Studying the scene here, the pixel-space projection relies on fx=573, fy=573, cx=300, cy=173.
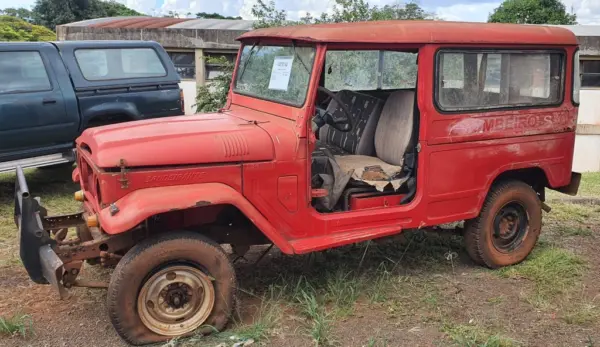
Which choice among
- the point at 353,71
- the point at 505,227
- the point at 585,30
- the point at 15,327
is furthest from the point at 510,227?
the point at 585,30

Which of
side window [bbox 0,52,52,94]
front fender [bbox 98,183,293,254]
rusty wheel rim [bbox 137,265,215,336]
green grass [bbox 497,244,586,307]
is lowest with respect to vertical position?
green grass [bbox 497,244,586,307]

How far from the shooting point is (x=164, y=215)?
385 centimetres

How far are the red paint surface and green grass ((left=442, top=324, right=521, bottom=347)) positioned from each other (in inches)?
33.5

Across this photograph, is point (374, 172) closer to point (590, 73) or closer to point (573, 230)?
point (573, 230)

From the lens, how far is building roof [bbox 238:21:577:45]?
3.98 metres

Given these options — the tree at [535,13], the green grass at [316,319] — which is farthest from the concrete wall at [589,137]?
the tree at [535,13]

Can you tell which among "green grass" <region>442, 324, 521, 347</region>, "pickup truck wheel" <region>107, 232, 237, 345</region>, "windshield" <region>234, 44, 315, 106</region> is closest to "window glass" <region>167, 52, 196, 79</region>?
"windshield" <region>234, 44, 315, 106</region>

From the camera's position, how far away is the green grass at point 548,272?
4.46m

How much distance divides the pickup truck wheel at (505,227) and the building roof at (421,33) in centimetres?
124

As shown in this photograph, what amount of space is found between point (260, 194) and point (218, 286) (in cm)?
66

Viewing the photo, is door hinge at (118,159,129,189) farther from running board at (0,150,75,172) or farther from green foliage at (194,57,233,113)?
green foliage at (194,57,233,113)

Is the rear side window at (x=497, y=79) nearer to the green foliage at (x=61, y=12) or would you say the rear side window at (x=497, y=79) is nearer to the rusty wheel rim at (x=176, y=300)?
the rusty wheel rim at (x=176, y=300)

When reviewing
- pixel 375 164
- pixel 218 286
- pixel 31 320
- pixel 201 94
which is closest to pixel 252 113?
pixel 375 164

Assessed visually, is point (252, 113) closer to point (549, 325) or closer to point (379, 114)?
point (379, 114)
